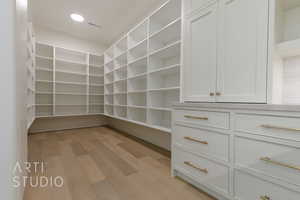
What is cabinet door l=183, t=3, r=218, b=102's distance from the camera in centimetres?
122

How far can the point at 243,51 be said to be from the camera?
1.02 m

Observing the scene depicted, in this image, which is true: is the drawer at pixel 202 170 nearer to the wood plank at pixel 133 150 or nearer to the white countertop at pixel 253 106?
the white countertop at pixel 253 106

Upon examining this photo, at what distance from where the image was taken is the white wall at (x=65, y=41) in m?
3.27

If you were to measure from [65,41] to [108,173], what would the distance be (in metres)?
3.69

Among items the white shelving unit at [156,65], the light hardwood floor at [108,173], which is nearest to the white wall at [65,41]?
the white shelving unit at [156,65]

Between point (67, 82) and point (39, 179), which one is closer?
point (39, 179)

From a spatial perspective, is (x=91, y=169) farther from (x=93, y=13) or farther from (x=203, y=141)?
(x=93, y=13)

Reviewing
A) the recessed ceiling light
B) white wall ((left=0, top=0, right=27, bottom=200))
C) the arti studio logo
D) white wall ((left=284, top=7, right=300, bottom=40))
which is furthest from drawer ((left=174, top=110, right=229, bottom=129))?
the recessed ceiling light

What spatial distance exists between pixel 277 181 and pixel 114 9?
126 inches

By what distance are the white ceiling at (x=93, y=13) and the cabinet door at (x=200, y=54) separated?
1328 millimetres

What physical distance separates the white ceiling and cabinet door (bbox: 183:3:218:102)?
1.33 meters

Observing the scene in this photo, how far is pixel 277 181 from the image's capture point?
2.55 ft

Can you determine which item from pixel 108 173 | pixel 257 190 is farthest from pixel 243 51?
pixel 108 173

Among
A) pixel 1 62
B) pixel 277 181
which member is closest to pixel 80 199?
pixel 1 62
